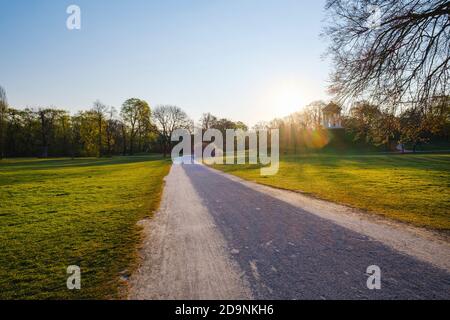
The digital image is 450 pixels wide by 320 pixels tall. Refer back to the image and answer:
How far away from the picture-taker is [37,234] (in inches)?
262

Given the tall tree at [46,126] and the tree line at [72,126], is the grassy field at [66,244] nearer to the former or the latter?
the tree line at [72,126]

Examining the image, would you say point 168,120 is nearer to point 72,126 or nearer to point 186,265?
point 72,126

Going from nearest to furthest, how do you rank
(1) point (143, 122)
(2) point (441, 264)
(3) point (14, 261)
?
(2) point (441, 264) → (3) point (14, 261) → (1) point (143, 122)

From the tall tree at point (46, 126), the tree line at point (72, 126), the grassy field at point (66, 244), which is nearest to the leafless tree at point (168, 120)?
the tree line at point (72, 126)

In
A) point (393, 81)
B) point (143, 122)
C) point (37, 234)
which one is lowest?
point (37, 234)

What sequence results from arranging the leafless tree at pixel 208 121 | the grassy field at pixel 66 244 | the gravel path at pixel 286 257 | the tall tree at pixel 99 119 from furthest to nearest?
the leafless tree at pixel 208 121 < the tall tree at pixel 99 119 < the grassy field at pixel 66 244 < the gravel path at pixel 286 257

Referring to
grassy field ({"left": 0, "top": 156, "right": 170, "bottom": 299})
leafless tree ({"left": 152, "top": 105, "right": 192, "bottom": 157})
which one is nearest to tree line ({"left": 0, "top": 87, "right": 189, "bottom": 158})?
leafless tree ({"left": 152, "top": 105, "right": 192, "bottom": 157})

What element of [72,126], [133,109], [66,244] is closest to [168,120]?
[133,109]

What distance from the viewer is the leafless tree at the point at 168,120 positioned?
234 ft

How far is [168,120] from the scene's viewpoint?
7238 centimetres

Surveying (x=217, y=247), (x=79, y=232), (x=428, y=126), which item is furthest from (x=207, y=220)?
(x=428, y=126)
